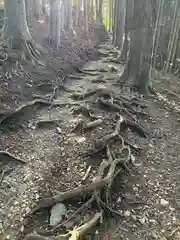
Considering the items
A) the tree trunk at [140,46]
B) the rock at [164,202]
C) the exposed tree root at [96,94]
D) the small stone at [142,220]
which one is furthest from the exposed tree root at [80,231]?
the tree trunk at [140,46]

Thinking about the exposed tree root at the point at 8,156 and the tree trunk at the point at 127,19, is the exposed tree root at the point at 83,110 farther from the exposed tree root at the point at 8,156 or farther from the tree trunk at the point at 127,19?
the tree trunk at the point at 127,19

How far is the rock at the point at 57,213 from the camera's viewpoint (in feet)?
15.5

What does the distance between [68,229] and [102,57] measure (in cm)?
1520

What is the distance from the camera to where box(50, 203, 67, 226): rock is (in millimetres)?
4734

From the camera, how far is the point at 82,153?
264 inches

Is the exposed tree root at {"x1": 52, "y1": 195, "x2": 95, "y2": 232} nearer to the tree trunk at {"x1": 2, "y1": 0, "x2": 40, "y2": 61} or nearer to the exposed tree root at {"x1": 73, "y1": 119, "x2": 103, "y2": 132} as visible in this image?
the exposed tree root at {"x1": 73, "y1": 119, "x2": 103, "y2": 132}

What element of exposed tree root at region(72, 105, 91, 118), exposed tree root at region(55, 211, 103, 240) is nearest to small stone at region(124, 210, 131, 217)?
exposed tree root at region(55, 211, 103, 240)

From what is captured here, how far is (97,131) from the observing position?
25.0 ft

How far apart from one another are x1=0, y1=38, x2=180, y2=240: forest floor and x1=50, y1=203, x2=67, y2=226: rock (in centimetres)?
8

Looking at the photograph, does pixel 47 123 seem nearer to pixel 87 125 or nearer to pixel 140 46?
pixel 87 125

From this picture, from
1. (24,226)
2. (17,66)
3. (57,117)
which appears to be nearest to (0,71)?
(17,66)

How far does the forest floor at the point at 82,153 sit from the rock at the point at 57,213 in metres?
0.08

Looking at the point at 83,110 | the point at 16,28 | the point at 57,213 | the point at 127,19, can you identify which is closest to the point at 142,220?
the point at 57,213

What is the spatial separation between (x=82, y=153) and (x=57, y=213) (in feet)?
6.66
